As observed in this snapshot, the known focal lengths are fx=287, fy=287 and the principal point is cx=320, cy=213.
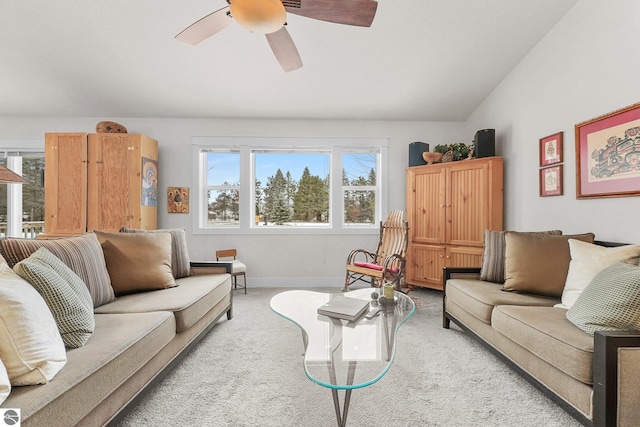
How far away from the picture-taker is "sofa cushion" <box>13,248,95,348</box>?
1.32 meters

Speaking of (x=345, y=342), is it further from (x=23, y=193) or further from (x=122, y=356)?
(x=23, y=193)

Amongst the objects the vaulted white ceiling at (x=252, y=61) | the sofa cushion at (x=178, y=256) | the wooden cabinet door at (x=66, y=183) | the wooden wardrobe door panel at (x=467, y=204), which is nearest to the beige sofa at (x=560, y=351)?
the wooden wardrobe door panel at (x=467, y=204)

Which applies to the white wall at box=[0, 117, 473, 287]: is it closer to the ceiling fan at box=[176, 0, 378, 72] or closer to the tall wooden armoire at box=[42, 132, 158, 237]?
the tall wooden armoire at box=[42, 132, 158, 237]

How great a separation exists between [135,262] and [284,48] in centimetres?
200

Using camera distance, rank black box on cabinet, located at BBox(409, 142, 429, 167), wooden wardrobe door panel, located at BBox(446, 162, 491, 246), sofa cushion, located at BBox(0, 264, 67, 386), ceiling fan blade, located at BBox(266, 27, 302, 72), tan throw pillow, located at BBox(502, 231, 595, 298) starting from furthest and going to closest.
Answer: black box on cabinet, located at BBox(409, 142, 429, 167) → wooden wardrobe door panel, located at BBox(446, 162, 491, 246) → tan throw pillow, located at BBox(502, 231, 595, 298) → ceiling fan blade, located at BBox(266, 27, 302, 72) → sofa cushion, located at BBox(0, 264, 67, 386)

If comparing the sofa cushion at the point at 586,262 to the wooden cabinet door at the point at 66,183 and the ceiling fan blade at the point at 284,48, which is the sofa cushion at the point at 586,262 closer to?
the ceiling fan blade at the point at 284,48

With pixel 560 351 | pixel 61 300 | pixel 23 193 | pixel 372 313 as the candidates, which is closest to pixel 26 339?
pixel 61 300

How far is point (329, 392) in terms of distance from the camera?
69.0 inches

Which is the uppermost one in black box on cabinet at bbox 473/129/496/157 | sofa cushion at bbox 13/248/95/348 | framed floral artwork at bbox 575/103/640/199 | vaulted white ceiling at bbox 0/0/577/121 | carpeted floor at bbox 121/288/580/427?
vaulted white ceiling at bbox 0/0/577/121

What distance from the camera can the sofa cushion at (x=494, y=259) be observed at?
259 centimetres

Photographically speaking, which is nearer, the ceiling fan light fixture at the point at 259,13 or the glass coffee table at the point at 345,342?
the glass coffee table at the point at 345,342

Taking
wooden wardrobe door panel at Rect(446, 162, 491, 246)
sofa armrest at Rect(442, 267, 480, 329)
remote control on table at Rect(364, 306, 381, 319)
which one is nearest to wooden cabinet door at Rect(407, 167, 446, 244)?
wooden wardrobe door panel at Rect(446, 162, 491, 246)

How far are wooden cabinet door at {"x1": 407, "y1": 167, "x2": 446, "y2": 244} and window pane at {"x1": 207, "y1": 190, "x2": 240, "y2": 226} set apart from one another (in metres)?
2.61

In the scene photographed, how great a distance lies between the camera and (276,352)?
2266 mm
